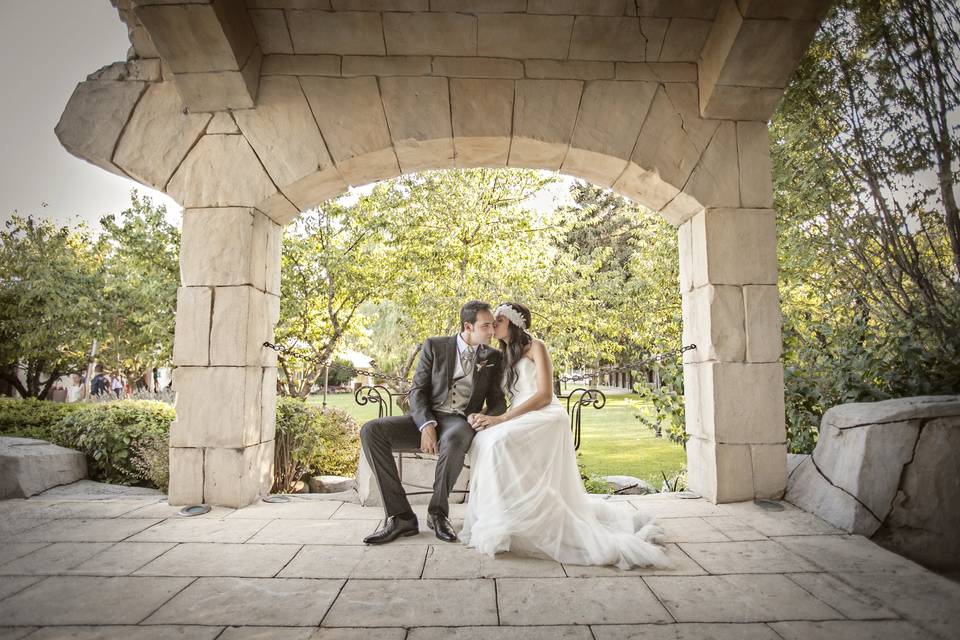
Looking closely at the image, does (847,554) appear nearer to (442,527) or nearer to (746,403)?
(746,403)

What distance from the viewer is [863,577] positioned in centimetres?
224

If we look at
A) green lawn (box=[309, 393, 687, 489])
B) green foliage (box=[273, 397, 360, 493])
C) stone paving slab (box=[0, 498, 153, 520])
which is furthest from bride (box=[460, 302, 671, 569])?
green foliage (box=[273, 397, 360, 493])

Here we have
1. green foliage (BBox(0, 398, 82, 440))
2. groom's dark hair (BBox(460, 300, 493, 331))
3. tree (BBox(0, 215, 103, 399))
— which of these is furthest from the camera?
tree (BBox(0, 215, 103, 399))

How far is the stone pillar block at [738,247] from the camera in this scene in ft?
11.8

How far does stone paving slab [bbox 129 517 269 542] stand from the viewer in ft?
9.19

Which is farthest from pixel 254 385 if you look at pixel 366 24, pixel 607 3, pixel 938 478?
pixel 938 478

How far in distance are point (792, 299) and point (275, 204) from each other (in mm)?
6285

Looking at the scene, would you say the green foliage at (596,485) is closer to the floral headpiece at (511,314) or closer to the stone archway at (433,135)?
the stone archway at (433,135)

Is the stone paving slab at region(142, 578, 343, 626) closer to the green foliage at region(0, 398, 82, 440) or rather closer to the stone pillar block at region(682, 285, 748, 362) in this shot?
the stone pillar block at region(682, 285, 748, 362)

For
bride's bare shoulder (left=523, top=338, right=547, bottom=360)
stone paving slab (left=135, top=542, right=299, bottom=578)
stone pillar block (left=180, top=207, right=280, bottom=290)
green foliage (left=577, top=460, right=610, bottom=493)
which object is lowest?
green foliage (left=577, top=460, right=610, bottom=493)

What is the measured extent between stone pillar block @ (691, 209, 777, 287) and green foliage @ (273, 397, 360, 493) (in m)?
4.00

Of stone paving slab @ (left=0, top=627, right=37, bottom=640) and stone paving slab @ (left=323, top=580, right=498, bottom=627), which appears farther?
stone paving slab @ (left=323, top=580, right=498, bottom=627)

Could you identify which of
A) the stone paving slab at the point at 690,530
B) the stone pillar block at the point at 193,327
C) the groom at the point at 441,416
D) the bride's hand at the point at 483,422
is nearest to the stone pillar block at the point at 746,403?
the stone paving slab at the point at 690,530

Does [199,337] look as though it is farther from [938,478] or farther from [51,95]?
[51,95]
